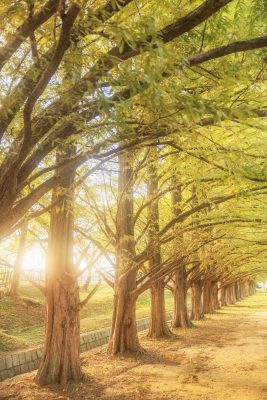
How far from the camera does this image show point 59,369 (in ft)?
25.6

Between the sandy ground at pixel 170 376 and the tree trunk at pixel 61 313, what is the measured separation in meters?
0.31

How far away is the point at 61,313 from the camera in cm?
793

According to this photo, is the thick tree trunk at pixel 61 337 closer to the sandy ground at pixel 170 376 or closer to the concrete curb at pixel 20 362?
the sandy ground at pixel 170 376

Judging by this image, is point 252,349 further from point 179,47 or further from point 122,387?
point 179,47

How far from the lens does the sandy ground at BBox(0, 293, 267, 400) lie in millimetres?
7296

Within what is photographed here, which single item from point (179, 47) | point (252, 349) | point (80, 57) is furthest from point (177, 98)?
point (252, 349)

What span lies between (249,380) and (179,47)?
23.3 feet

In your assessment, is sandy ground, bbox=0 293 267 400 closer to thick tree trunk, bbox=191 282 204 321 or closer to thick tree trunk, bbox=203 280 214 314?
thick tree trunk, bbox=191 282 204 321

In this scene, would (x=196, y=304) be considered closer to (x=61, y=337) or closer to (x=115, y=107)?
(x=61, y=337)

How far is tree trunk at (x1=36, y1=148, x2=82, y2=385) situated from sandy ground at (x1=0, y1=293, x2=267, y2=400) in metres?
0.31

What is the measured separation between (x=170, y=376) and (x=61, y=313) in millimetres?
2956

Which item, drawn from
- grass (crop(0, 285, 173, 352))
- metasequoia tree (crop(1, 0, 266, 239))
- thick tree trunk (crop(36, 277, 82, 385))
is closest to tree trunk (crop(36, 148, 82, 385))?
thick tree trunk (crop(36, 277, 82, 385))

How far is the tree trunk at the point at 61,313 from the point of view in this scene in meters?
7.77

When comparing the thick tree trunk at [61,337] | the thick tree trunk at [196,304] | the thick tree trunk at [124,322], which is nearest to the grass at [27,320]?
the thick tree trunk at [124,322]
